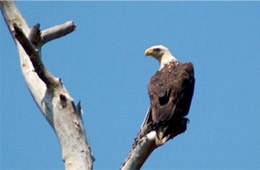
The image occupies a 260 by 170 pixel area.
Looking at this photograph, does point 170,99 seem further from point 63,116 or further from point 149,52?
point 149,52

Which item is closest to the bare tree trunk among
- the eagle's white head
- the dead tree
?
the dead tree

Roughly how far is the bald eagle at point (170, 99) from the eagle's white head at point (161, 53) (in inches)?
30.2

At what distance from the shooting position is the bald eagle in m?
6.71

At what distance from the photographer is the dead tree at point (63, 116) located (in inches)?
230

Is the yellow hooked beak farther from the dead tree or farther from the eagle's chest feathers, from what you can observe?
the dead tree

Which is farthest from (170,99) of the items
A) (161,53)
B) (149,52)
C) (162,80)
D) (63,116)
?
(149,52)

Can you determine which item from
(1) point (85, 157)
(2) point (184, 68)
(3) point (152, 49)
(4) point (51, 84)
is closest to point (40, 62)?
(4) point (51, 84)

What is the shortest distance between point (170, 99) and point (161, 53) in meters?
2.29

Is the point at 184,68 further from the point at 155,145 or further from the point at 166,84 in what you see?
the point at 155,145

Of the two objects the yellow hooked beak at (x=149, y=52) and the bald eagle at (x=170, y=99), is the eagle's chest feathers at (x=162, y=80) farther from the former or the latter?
the yellow hooked beak at (x=149, y=52)

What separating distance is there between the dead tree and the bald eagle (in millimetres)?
85

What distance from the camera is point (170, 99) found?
7172mm

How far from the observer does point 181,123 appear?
6.90 metres

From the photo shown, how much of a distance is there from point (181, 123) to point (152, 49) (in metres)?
2.74
